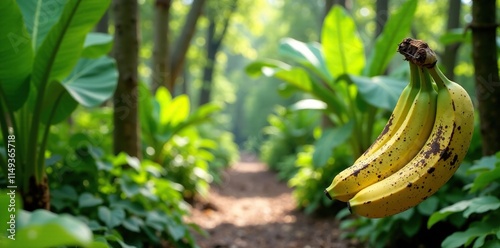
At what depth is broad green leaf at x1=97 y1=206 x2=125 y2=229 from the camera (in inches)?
87.7

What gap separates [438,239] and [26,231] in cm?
271

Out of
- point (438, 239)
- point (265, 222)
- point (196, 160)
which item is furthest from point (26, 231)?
point (196, 160)

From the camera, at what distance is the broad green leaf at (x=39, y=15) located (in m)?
2.36

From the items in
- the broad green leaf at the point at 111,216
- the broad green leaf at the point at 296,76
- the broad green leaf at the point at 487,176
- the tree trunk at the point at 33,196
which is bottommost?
the broad green leaf at the point at 111,216

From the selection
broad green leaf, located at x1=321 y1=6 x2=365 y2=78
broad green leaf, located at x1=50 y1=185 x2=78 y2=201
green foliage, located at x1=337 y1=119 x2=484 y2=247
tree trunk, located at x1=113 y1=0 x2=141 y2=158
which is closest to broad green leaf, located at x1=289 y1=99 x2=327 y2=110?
broad green leaf, located at x1=321 y1=6 x2=365 y2=78

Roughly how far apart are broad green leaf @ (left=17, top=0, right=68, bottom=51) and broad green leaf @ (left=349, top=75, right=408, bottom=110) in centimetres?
199

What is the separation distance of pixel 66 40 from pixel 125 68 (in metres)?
1.17

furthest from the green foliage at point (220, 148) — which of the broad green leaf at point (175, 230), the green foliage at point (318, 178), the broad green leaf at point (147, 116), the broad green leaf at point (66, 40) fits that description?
the broad green leaf at point (66, 40)

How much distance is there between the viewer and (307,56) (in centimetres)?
388

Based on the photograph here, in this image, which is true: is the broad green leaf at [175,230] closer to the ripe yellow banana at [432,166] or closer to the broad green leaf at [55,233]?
the ripe yellow banana at [432,166]

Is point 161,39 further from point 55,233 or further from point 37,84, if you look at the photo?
point 55,233

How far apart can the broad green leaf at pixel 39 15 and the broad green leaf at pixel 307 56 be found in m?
2.10

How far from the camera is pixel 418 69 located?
131cm

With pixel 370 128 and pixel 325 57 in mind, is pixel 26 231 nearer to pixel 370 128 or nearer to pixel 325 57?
pixel 370 128
